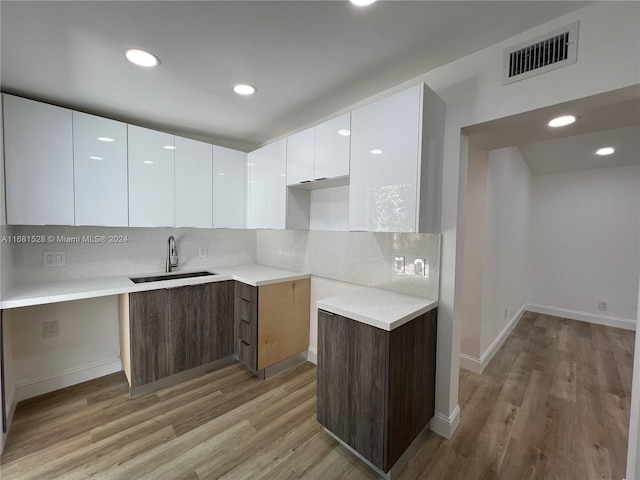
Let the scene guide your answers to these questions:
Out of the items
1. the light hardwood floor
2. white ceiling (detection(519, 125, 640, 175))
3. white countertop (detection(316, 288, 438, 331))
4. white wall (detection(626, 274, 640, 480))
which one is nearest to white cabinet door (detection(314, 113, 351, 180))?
white countertop (detection(316, 288, 438, 331))

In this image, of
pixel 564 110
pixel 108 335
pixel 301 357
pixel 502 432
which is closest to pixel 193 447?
pixel 301 357

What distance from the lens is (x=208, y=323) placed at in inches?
98.7

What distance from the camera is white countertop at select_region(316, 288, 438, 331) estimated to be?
4.70 feet

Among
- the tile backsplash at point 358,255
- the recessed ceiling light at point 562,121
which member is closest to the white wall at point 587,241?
the recessed ceiling light at point 562,121

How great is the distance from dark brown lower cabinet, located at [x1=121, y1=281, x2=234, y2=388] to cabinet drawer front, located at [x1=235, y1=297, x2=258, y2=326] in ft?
0.36

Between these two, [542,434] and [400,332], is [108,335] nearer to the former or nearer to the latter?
[400,332]

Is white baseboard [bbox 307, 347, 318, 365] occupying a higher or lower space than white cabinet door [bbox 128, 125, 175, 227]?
lower

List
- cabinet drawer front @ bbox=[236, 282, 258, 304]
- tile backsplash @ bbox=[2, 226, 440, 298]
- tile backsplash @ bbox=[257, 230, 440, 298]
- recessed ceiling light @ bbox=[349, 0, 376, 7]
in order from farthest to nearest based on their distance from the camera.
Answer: cabinet drawer front @ bbox=[236, 282, 258, 304], tile backsplash @ bbox=[2, 226, 440, 298], tile backsplash @ bbox=[257, 230, 440, 298], recessed ceiling light @ bbox=[349, 0, 376, 7]

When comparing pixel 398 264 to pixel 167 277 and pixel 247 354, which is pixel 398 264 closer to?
pixel 247 354

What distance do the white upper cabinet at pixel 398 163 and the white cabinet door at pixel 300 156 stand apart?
453 mm

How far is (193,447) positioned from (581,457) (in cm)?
246

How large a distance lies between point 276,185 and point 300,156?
0.46m

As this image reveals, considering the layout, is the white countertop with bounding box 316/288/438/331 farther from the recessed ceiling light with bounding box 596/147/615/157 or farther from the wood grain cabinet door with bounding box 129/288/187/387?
the recessed ceiling light with bounding box 596/147/615/157

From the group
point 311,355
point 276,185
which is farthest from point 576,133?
point 311,355
